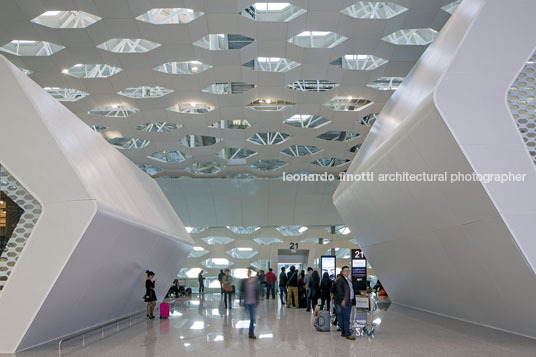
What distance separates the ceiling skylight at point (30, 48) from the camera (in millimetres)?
15867

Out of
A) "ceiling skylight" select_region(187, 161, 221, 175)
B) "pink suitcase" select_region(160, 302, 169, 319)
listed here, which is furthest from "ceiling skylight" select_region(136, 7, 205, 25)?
"ceiling skylight" select_region(187, 161, 221, 175)

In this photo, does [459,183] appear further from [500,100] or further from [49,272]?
[49,272]

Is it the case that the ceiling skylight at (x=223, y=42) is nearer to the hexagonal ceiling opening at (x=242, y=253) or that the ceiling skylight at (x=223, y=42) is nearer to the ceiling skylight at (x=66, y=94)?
the ceiling skylight at (x=66, y=94)

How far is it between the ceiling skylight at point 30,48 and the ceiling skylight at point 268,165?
51.3 ft

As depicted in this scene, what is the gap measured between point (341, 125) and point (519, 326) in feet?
49.6

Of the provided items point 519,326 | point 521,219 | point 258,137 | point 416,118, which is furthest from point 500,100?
point 258,137

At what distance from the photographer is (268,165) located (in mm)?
30828

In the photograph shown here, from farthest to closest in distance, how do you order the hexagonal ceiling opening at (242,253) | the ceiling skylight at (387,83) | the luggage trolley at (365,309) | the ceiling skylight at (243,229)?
the ceiling skylight at (243,229), the hexagonal ceiling opening at (242,253), the ceiling skylight at (387,83), the luggage trolley at (365,309)

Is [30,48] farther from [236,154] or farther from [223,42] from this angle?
[236,154]

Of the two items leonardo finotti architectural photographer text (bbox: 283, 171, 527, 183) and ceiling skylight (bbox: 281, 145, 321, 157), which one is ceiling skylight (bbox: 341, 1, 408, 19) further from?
ceiling skylight (bbox: 281, 145, 321, 157)

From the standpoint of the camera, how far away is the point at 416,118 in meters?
8.38

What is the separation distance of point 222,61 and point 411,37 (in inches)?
262

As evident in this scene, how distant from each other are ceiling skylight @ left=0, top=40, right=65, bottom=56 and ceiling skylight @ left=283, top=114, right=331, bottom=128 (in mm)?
11395

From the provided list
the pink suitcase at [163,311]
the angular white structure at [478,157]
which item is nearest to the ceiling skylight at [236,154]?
the pink suitcase at [163,311]
